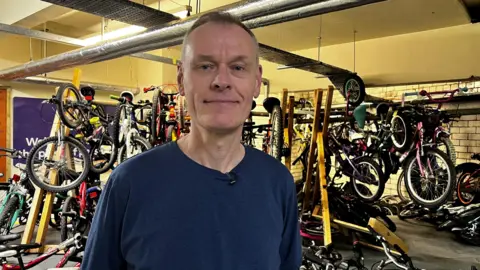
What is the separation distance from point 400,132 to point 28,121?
295 inches

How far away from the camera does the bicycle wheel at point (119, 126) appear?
4984mm

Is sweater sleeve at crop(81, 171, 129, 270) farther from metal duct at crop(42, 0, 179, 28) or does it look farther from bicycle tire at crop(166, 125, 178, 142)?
bicycle tire at crop(166, 125, 178, 142)

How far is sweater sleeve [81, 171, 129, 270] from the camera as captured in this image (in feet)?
3.11

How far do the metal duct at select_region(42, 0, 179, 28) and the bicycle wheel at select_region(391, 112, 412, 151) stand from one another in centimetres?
336

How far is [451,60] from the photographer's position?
621 centimetres

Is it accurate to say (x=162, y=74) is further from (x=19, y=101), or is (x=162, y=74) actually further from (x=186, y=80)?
(x=186, y=80)

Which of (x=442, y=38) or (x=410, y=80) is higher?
(x=442, y=38)

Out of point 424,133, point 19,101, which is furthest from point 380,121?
point 19,101

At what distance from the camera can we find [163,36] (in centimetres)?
354

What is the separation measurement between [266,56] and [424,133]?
240 cm

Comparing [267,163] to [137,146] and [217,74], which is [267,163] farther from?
[137,146]

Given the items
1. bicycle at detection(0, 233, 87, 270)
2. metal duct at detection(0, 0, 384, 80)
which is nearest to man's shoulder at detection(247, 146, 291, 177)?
metal duct at detection(0, 0, 384, 80)

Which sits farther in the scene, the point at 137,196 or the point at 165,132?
the point at 165,132

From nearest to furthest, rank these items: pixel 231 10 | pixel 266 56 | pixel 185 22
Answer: pixel 231 10
pixel 185 22
pixel 266 56
